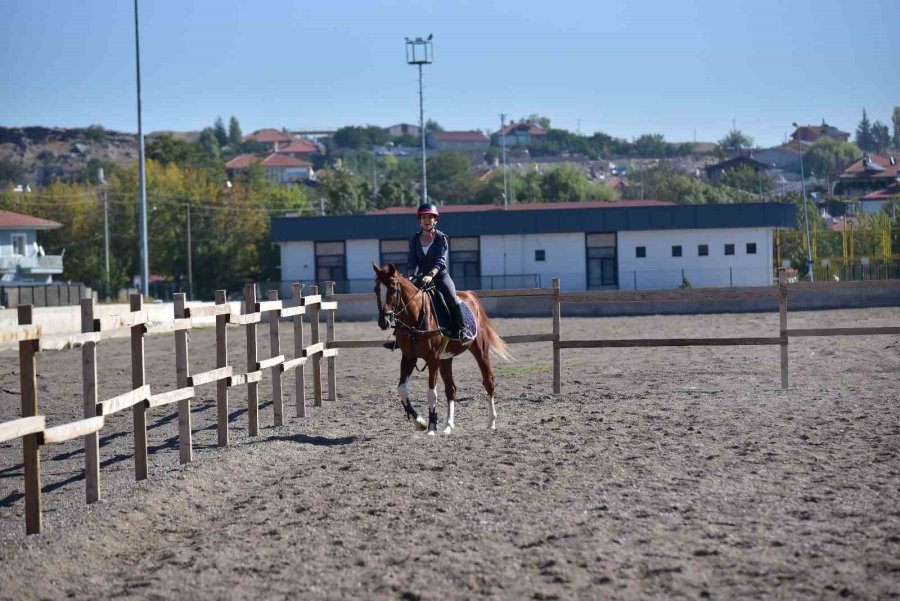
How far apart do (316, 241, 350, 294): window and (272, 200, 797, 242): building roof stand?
126 cm

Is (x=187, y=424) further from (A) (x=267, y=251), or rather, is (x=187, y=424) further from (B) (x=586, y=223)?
(A) (x=267, y=251)

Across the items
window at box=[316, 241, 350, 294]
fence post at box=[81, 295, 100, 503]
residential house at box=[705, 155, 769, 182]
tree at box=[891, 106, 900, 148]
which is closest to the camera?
fence post at box=[81, 295, 100, 503]

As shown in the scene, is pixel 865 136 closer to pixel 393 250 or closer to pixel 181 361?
pixel 393 250

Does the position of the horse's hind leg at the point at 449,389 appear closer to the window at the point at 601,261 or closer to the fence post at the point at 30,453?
the fence post at the point at 30,453

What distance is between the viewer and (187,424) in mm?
11016

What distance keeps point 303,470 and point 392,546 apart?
3.25m

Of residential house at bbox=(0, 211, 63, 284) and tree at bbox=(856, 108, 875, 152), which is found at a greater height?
tree at bbox=(856, 108, 875, 152)

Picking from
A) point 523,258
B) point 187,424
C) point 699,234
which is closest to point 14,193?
point 523,258

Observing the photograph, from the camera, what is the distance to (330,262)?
5597cm

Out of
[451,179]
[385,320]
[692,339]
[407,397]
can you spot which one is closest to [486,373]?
[407,397]

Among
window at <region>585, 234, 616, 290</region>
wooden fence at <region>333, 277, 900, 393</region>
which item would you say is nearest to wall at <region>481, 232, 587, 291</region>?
window at <region>585, 234, 616, 290</region>

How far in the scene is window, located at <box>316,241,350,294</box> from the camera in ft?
182

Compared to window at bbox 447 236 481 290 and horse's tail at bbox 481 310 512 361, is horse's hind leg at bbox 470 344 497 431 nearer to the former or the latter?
horse's tail at bbox 481 310 512 361

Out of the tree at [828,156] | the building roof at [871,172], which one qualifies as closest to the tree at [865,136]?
the tree at [828,156]
